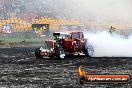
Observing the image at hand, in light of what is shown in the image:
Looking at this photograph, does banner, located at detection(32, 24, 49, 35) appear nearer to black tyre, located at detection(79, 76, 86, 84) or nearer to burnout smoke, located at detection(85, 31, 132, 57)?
burnout smoke, located at detection(85, 31, 132, 57)

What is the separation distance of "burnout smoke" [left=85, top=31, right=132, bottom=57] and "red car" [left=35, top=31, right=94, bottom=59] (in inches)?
59.4

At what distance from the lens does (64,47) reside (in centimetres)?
2814

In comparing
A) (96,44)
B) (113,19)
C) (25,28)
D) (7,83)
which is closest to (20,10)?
(25,28)

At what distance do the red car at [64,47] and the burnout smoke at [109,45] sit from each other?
4.95 feet

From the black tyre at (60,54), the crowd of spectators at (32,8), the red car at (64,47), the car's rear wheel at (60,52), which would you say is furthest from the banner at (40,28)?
the black tyre at (60,54)

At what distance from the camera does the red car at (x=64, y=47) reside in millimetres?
27438

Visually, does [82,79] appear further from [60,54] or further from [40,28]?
[40,28]

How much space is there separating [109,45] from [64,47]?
18.3ft

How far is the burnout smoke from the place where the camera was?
30.8 m

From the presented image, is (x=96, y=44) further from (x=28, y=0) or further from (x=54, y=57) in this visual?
(x=28, y=0)

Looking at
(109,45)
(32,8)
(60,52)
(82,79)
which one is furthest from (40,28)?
(82,79)

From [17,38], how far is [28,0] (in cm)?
1614

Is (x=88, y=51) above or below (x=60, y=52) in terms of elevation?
below

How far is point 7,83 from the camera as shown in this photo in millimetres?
14656
